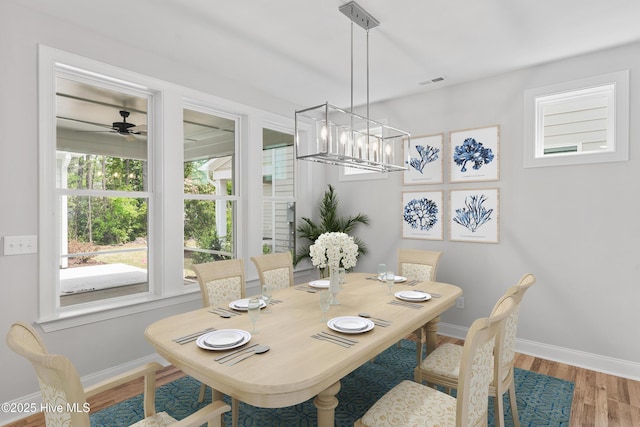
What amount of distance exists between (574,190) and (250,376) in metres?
3.25

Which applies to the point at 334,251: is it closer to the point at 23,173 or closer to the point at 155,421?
the point at 155,421

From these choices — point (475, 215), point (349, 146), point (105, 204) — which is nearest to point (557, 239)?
point (475, 215)

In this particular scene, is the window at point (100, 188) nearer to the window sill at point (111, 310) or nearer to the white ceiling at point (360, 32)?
the window sill at point (111, 310)

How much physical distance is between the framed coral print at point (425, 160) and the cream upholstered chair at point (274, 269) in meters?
1.73

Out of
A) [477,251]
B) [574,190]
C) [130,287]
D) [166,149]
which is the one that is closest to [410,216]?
[477,251]

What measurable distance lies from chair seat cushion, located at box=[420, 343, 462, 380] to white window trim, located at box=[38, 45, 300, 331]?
2.25 m

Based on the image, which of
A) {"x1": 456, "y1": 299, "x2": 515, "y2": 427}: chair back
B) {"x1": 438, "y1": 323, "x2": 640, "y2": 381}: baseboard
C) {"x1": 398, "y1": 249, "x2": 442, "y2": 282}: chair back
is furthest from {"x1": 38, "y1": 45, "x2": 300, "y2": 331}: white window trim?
{"x1": 438, "y1": 323, "x2": 640, "y2": 381}: baseboard

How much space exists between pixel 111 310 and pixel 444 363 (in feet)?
8.38

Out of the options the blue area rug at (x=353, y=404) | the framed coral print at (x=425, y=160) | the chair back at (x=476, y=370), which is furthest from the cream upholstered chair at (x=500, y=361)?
the framed coral print at (x=425, y=160)

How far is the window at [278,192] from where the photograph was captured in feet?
14.1

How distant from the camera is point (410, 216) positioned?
412cm

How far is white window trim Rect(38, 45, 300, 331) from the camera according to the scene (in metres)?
2.46

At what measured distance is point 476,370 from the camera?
1403 millimetres

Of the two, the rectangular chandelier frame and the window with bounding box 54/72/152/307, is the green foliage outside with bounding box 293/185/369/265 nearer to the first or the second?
the rectangular chandelier frame
